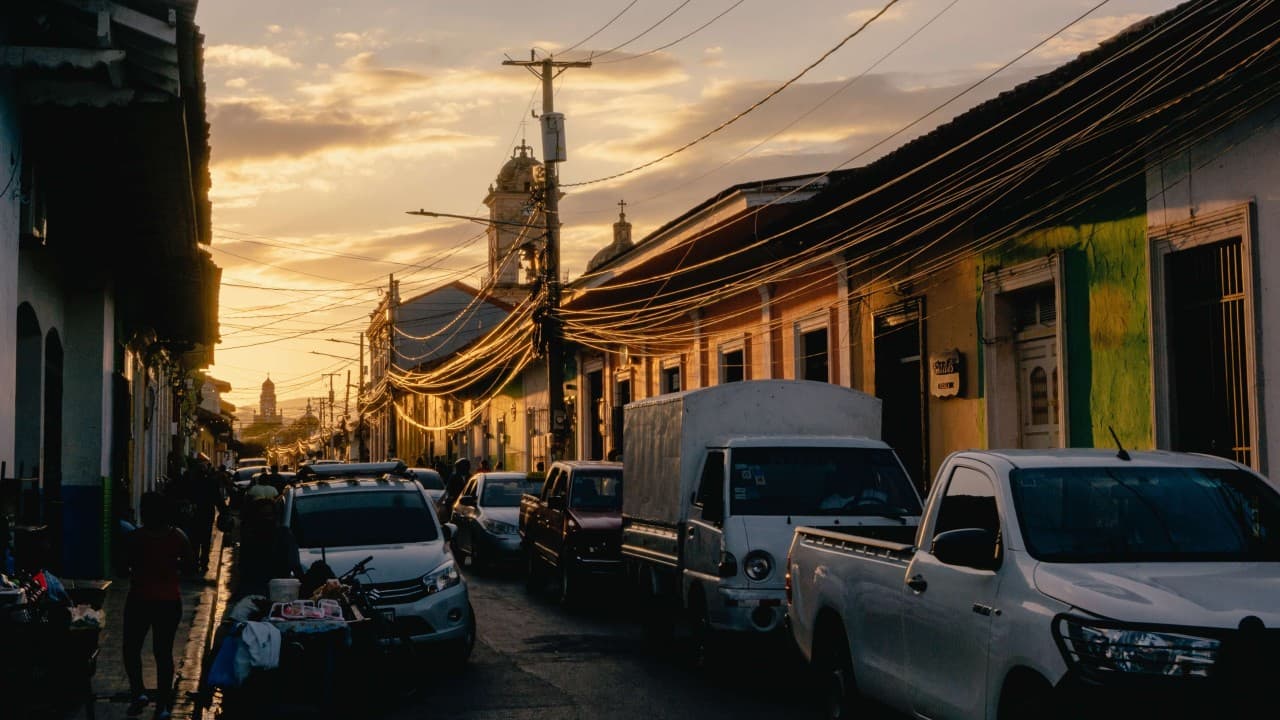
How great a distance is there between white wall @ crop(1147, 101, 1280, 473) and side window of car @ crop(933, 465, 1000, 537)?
6103mm

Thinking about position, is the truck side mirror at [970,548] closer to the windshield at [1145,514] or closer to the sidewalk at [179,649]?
the windshield at [1145,514]

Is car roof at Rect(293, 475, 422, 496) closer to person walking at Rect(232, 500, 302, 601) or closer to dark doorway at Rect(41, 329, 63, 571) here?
person walking at Rect(232, 500, 302, 601)

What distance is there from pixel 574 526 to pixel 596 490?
155cm

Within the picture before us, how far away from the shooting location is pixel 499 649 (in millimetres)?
14133

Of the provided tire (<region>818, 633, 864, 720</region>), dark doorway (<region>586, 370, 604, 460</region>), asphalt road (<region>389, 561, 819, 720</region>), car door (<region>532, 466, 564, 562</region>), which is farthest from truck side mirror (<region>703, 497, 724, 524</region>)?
dark doorway (<region>586, 370, 604, 460</region>)

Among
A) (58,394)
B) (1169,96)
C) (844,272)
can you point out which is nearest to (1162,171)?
(1169,96)

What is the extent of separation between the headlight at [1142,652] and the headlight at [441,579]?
7982 mm

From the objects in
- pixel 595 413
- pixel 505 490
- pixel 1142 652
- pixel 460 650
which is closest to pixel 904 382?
pixel 505 490

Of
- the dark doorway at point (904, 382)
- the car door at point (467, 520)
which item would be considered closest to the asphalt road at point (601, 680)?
the dark doorway at point (904, 382)

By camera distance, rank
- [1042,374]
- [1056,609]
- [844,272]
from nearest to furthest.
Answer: [1056,609] < [1042,374] < [844,272]

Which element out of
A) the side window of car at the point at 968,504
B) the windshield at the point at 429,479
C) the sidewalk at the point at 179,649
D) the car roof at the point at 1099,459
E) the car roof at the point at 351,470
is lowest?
the sidewalk at the point at 179,649

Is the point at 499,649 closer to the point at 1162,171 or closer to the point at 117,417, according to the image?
the point at 1162,171

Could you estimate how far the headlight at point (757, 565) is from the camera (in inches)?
465

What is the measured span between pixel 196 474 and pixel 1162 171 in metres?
17.0
